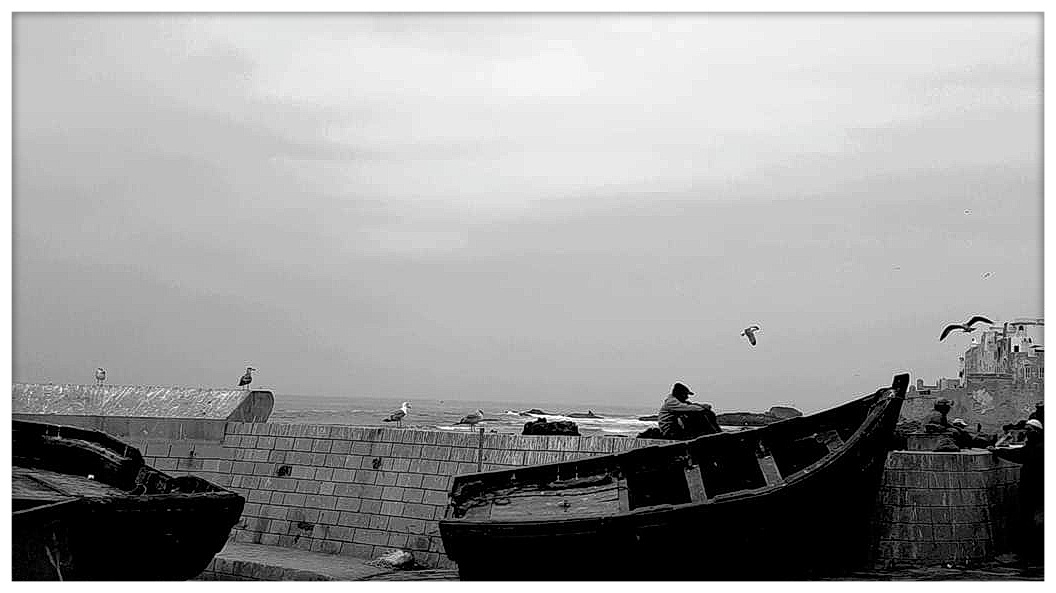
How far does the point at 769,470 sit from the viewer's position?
8656mm

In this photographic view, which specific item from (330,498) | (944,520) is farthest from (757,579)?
(330,498)

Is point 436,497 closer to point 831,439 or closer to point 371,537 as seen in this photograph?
point 371,537

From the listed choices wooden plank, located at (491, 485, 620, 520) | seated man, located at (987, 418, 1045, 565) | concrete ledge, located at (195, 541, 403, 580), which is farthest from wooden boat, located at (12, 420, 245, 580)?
seated man, located at (987, 418, 1045, 565)

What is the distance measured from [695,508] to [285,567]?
4.16 m

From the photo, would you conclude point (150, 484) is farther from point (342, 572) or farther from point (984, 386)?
point (984, 386)

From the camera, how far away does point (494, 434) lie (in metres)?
10.7

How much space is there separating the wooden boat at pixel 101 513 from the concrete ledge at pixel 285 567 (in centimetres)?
94

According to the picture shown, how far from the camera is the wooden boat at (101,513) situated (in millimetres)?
7512

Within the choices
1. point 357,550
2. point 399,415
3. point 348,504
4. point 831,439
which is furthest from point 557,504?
point 399,415

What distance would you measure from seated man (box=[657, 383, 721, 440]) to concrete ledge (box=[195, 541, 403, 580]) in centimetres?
310

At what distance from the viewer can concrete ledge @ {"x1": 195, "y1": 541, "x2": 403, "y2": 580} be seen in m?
9.47

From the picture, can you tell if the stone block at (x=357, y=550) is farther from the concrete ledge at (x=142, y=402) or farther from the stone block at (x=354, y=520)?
the concrete ledge at (x=142, y=402)

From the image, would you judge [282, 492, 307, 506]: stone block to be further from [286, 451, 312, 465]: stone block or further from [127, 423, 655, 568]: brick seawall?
[286, 451, 312, 465]: stone block

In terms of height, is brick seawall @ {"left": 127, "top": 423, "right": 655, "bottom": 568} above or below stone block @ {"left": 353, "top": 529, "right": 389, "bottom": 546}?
above
